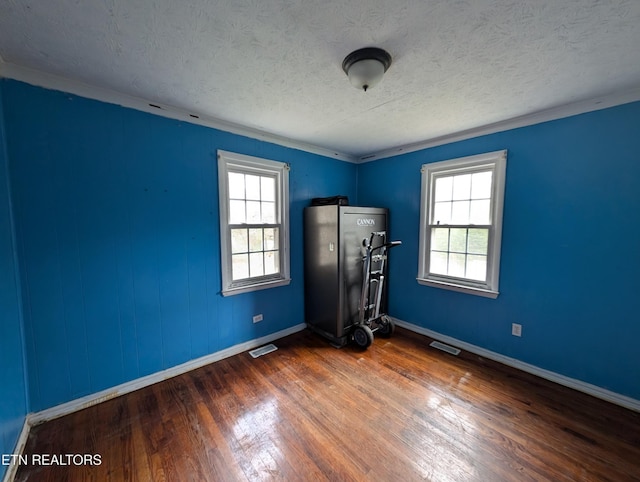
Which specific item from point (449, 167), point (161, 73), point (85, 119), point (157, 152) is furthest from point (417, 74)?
point (85, 119)

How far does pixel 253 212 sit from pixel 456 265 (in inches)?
95.1

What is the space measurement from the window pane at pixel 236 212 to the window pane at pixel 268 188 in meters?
0.28

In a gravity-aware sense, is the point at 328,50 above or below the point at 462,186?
above

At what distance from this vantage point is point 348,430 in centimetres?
166

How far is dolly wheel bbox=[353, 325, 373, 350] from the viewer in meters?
2.68

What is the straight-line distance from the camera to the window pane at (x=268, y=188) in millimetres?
2818

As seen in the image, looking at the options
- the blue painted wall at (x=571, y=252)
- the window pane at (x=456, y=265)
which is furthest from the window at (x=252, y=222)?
the blue painted wall at (x=571, y=252)

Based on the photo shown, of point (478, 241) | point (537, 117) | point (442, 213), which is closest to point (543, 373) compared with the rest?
point (478, 241)

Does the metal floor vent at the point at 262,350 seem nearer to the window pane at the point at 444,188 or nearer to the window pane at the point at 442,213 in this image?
the window pane at the point at 442,213

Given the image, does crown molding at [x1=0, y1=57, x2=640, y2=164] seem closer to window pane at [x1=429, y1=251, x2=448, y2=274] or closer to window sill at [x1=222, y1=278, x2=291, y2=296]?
window pane at [x1=429, y1=251, x2=448, y2=274]

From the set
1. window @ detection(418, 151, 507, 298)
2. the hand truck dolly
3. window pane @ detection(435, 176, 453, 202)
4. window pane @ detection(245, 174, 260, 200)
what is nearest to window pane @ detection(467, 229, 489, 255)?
window @ detection(418, 151, 507, 298)

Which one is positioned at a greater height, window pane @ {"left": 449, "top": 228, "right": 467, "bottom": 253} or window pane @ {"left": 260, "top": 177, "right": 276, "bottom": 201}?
Result: window pane @ {"left": 260, "top": 177, "right": 276, "bottom": 201}

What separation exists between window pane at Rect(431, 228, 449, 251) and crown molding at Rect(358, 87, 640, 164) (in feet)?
3.35

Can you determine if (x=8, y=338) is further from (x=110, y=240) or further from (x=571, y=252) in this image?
(x=571, y=252)
